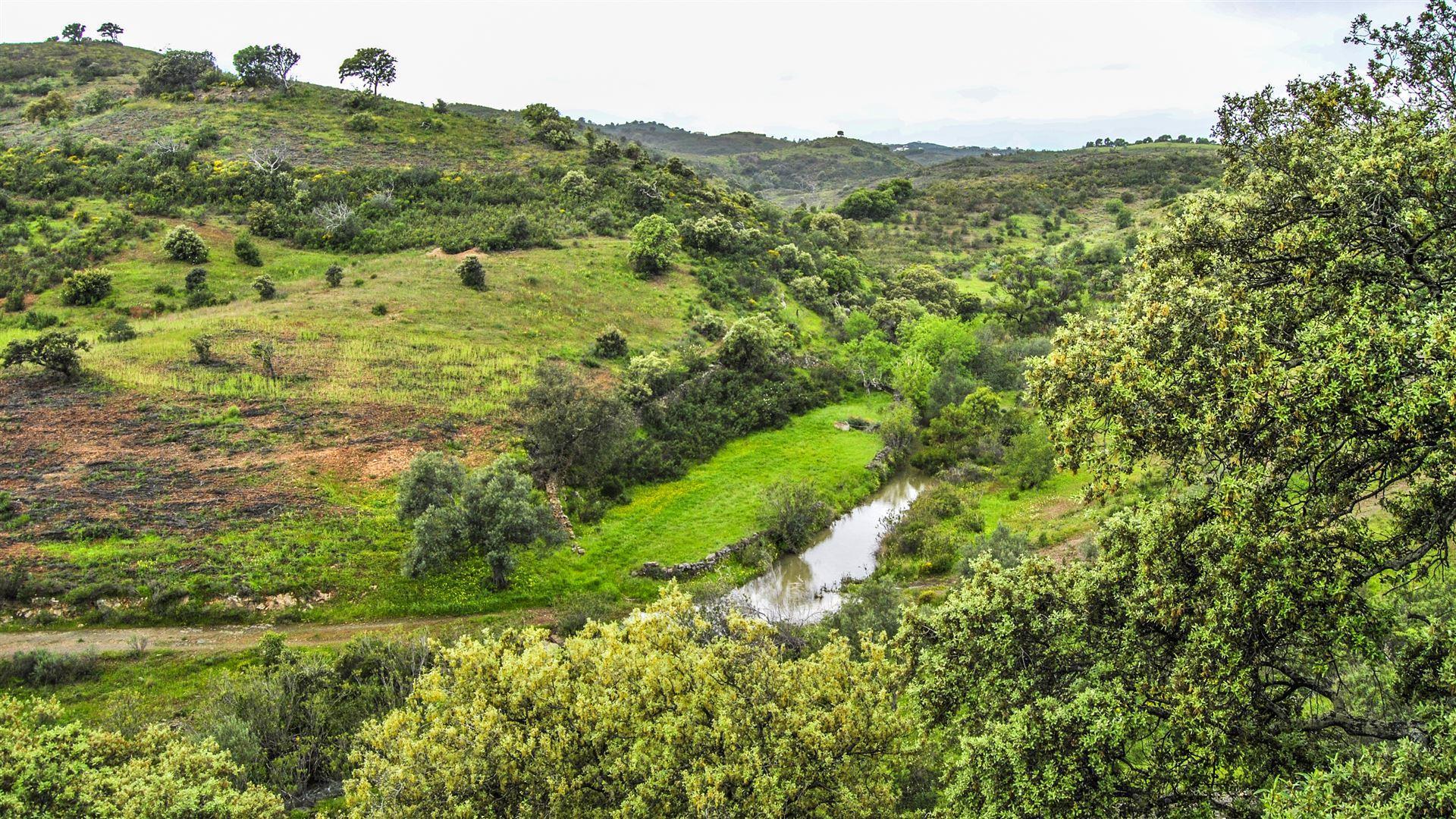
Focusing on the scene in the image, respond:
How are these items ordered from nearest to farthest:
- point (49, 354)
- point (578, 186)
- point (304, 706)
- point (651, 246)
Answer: point (304, 706)
point (49, 354)
point (651, 246)
point (578, 186)

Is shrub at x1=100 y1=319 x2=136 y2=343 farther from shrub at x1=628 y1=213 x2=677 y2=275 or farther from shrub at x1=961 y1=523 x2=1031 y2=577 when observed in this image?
shrub at x1=961 y1=523 x2=1031 y2=577

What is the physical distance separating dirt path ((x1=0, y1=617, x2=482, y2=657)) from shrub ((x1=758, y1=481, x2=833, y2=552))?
13.8 meters

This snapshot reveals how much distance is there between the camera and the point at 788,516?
109ft

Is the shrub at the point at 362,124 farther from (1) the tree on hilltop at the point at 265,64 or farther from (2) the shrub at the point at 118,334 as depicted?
(2) the shrub at the point at 118,334

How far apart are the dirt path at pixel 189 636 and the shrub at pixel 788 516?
13.8 metres

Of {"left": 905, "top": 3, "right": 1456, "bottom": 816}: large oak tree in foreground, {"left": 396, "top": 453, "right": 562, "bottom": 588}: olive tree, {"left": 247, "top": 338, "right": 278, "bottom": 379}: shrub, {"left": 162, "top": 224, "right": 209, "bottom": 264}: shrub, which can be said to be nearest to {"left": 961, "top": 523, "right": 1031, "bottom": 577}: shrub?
{"left": 905, "top": 3, "right": 1456, "bottom": 816}: large oak tree in foreground

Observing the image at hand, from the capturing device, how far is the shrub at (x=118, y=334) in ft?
128

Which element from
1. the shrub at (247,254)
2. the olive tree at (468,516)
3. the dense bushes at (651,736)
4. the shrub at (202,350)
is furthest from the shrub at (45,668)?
the shrub at (247,254)

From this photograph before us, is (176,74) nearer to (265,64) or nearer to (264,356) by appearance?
(265,64)

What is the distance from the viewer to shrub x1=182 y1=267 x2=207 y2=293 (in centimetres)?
4697

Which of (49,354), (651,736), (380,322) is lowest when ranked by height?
(651,736)

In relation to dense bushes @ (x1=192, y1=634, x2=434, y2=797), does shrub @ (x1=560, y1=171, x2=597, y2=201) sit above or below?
above

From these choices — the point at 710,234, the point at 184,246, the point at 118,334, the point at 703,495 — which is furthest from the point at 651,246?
the point at 118,334

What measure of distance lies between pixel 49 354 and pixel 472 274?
2316 centimetres
